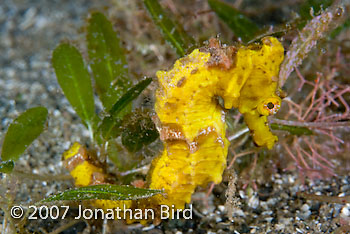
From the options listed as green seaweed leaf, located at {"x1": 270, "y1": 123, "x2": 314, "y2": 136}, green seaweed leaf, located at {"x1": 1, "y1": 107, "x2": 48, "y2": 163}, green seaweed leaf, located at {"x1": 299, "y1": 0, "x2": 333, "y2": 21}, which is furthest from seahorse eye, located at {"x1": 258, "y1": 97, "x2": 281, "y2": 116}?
green seaweed leaf, located at {"x1": 1, "y1": 107, "x2": 48, "y2": 163}

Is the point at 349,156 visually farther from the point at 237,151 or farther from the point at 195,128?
the point at 195,128

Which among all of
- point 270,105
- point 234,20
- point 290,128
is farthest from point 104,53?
point 290,128

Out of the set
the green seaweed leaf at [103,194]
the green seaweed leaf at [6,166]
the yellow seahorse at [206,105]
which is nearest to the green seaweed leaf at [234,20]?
the yellow seahorse at [206,105]

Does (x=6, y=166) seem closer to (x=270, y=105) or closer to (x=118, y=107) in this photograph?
(x=118, y=107)

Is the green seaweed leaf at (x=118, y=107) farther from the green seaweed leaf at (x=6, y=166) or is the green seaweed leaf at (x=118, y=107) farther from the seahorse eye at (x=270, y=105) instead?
the seahorse eye at (x=270, y=105)

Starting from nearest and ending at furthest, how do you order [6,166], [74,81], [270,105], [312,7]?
[270,105], [6,166], [312,7], [74,81]

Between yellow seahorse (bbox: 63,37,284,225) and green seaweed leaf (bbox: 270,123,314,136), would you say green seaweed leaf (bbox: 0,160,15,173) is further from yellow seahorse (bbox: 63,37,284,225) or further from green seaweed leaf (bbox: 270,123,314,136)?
green seaweed leaf (bbox: 270,123,314,136)
